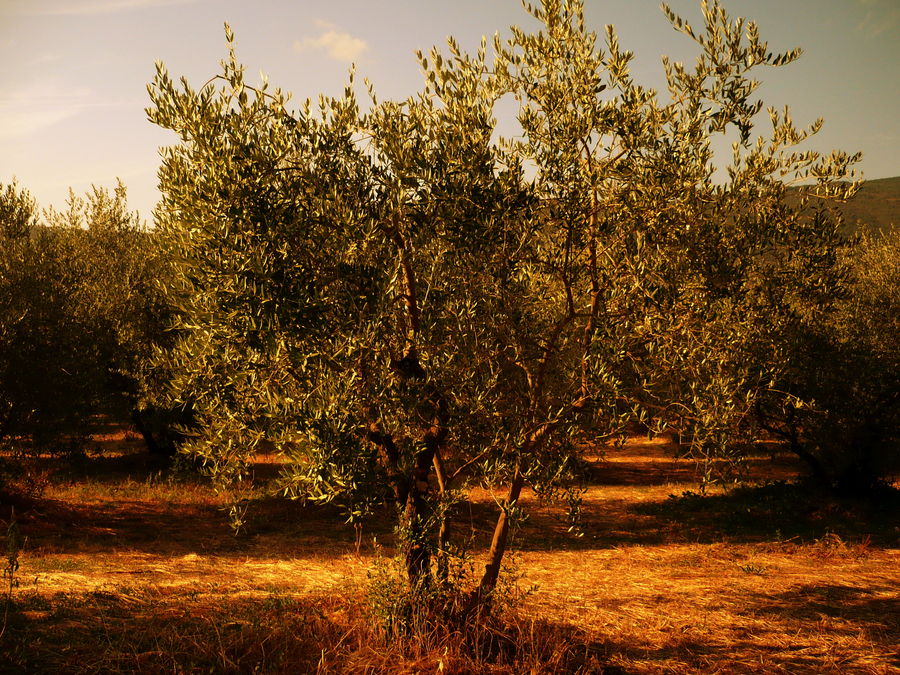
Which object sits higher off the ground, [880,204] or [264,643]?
[880,204]

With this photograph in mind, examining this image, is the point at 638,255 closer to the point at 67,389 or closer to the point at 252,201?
the point at 252,201

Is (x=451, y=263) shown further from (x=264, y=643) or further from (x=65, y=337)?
(x=65, y=337)

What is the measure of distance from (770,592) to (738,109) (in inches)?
431

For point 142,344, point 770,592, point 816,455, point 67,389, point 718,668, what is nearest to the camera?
point 718,668

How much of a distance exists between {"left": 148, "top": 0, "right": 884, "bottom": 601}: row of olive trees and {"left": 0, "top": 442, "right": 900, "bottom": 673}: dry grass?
228cm

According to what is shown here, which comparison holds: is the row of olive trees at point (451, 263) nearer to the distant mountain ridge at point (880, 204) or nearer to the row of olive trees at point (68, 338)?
the row of olive trees at point (68, 338)

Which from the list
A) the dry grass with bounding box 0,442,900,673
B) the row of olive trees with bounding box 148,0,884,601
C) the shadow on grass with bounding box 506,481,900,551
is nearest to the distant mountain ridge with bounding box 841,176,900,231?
Result: the shadow on grass with bounding box 506,481,900,551

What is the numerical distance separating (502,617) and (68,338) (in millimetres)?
15974

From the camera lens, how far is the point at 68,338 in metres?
18.5

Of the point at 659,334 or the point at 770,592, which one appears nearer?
the point at 659,334

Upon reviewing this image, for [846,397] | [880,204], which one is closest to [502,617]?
[846,397]

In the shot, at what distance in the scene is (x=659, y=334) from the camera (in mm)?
8023

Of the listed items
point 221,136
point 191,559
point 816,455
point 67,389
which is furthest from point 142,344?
point 816,455

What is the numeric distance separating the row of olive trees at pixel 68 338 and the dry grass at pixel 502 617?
8.86 feet
